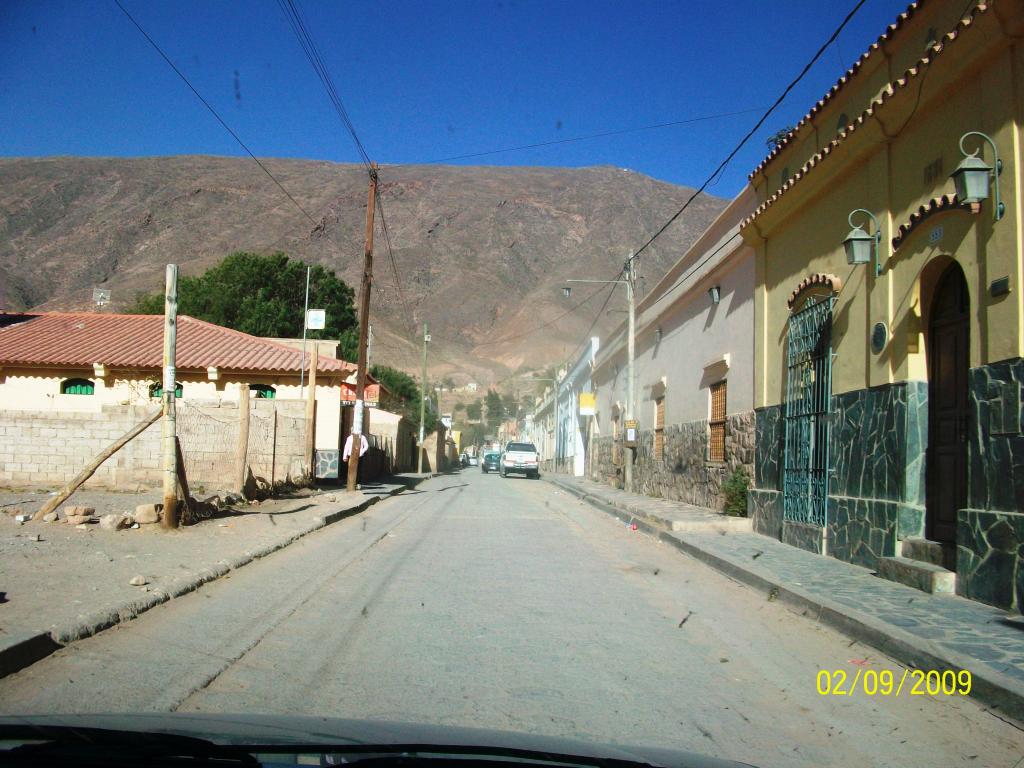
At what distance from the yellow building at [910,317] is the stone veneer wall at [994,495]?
18 millimetres

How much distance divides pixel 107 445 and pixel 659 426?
46.6ft

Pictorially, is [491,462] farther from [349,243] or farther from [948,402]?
[349,243]

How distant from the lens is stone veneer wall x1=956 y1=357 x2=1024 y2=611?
291 inches

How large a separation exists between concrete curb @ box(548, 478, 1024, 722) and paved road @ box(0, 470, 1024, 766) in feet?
0.39

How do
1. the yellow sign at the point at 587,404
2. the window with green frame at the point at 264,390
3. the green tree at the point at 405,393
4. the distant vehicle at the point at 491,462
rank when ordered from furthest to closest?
1. the green tree at the point at 405,393
2. the distant vehicle at the point at 491,462
3. the yellow sign at the point at 587,404
4. the window with green frame at the point at 264,390

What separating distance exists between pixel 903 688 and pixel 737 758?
216 cm

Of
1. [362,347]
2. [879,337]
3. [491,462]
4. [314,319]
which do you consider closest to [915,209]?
[879,337]

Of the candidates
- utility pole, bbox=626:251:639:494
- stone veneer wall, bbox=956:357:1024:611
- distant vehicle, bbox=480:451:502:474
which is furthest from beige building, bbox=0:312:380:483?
distant vehicle, bbox=480:451:502:474

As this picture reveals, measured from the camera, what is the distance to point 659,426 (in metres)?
24.4

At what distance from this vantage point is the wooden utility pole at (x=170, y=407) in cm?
1197

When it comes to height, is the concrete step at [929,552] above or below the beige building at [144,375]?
below

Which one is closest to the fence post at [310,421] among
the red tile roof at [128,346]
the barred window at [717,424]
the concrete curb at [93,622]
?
the red tile roof at [128,346]

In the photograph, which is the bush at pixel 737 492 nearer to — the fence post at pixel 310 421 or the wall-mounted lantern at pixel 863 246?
the wall-mounted lantern at pixel 863 246

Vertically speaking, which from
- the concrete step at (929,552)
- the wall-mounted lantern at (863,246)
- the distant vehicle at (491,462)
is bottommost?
the distant vehicle at (491,462)
